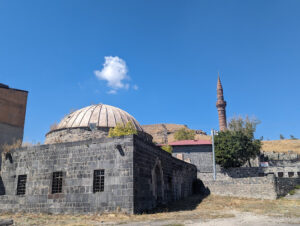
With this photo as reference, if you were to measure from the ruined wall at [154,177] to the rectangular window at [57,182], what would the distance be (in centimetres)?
470

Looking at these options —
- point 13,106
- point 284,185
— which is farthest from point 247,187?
point 13,106

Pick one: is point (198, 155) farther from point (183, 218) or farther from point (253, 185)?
point (183, 218)

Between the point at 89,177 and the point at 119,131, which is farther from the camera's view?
the point at 119,131

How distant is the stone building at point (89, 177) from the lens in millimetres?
12633

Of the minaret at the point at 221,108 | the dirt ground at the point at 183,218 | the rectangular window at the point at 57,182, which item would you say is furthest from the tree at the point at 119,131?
the minaret at the point at 221,108

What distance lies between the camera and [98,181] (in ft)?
43.6

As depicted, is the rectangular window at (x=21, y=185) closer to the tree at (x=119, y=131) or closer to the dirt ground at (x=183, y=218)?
the dirt ground at (x=183, y=218)

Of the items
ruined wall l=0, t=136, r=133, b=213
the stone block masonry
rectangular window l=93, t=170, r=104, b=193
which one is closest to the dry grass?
the stone block masonry

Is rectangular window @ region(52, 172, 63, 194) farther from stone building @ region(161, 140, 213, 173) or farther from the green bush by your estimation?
the green bush

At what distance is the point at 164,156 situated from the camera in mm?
16547

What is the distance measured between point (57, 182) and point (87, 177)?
2.18m

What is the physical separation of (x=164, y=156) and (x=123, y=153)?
431 centimetres

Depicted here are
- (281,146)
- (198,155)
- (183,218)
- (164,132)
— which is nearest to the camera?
(183,218)

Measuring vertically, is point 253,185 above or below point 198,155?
below
